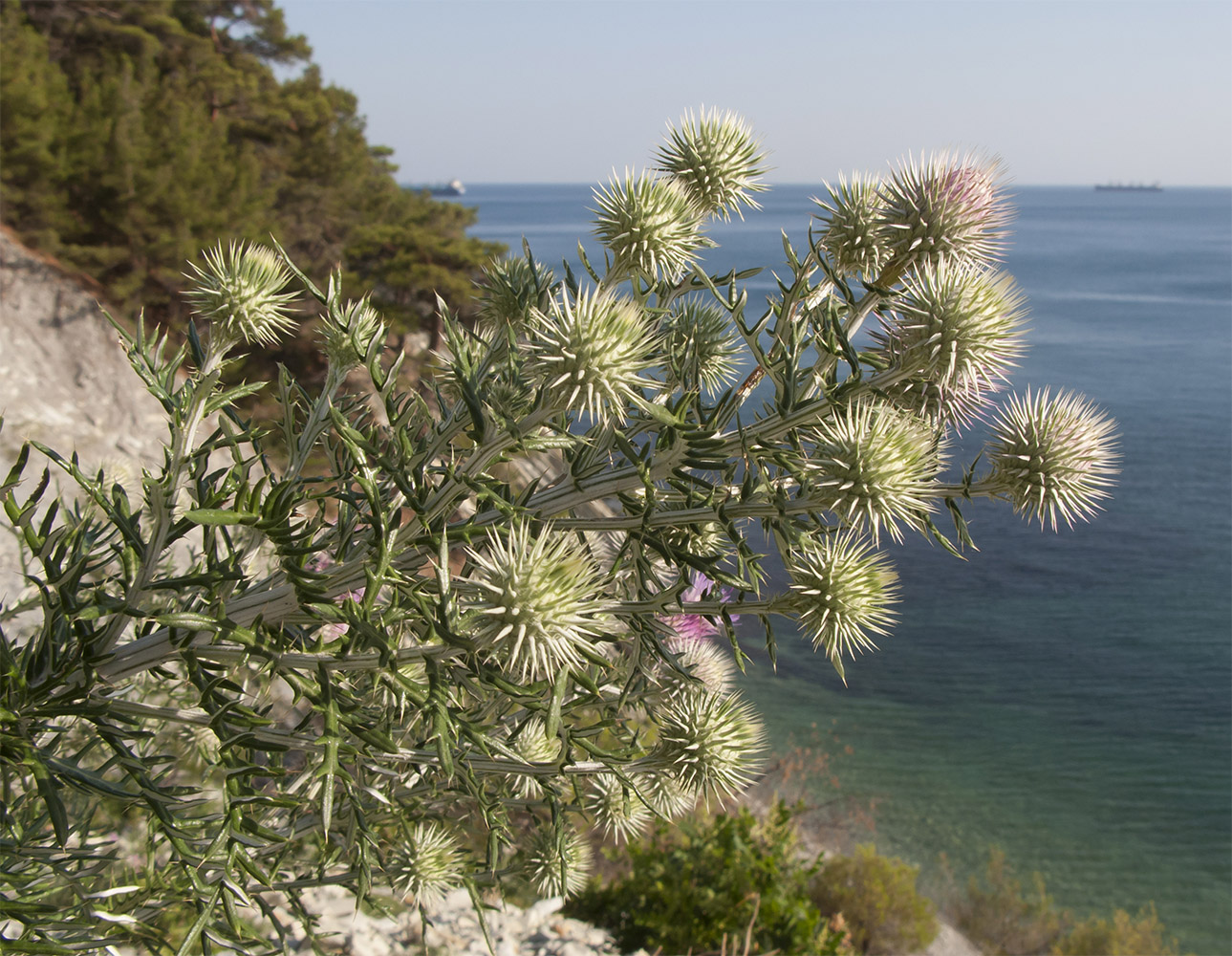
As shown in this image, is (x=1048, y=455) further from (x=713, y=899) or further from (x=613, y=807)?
(x=713, y=899)

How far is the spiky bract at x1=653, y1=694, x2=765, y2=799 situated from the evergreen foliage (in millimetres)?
7770

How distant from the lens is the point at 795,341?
6.84ft

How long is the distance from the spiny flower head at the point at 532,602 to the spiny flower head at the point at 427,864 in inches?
72.5

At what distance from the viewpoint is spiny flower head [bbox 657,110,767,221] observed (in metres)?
3.02

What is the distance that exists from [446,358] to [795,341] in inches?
40.2

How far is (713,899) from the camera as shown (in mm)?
6961

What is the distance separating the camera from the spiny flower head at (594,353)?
6.27ft

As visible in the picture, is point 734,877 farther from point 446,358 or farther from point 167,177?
point 167,177

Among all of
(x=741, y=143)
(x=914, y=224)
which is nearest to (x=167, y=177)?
(x=741, y=143)

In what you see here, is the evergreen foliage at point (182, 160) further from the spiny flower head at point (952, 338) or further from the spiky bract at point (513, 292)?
the spiny flower head at point (952, 338)

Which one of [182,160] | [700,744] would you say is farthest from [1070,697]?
[182,160]

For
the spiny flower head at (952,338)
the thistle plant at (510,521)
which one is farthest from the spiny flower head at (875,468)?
the spiny flower head at (952,338)

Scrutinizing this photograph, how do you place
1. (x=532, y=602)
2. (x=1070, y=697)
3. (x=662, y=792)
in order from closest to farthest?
(x=532, y=602) < (x=662, y=792) < (x=1070, y=697)

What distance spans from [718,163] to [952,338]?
1.40 m
